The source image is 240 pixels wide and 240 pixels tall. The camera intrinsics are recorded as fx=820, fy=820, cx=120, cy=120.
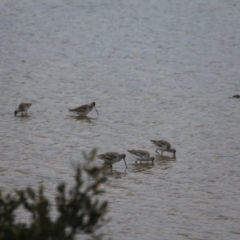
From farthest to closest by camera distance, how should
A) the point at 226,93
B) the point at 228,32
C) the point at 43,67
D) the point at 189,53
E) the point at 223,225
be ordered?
the point at 228,32
the point at 189,53
the point at 43,67
the point at 226,93
the point at 223,225

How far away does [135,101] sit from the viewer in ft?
71.5

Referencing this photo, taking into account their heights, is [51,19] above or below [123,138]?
above

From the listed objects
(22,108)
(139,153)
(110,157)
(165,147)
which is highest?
(22,108)

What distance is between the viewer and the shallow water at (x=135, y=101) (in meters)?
14.1

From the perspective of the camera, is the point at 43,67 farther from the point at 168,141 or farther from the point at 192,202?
the point at 192,202

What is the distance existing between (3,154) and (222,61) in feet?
39.9

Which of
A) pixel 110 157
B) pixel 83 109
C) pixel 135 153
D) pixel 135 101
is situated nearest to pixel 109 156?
pixel 110 157

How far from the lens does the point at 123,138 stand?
1809 centimetres

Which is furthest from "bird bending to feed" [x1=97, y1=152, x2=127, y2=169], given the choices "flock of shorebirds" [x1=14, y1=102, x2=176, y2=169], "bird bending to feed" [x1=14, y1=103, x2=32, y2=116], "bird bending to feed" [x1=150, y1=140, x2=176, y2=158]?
"bird bending to feed" [x1=14, y1=103, x2=32, y2=116]

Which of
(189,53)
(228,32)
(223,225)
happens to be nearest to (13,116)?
(223,225)

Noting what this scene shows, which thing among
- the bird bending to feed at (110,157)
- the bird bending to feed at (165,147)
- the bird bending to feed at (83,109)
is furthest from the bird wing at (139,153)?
the bird bending to feed at (83,109)

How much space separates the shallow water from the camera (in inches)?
557

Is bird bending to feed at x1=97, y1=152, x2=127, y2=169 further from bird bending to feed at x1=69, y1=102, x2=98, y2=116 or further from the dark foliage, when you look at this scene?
the dark foliage

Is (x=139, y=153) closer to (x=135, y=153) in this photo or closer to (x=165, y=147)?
(x=135, y=153)
